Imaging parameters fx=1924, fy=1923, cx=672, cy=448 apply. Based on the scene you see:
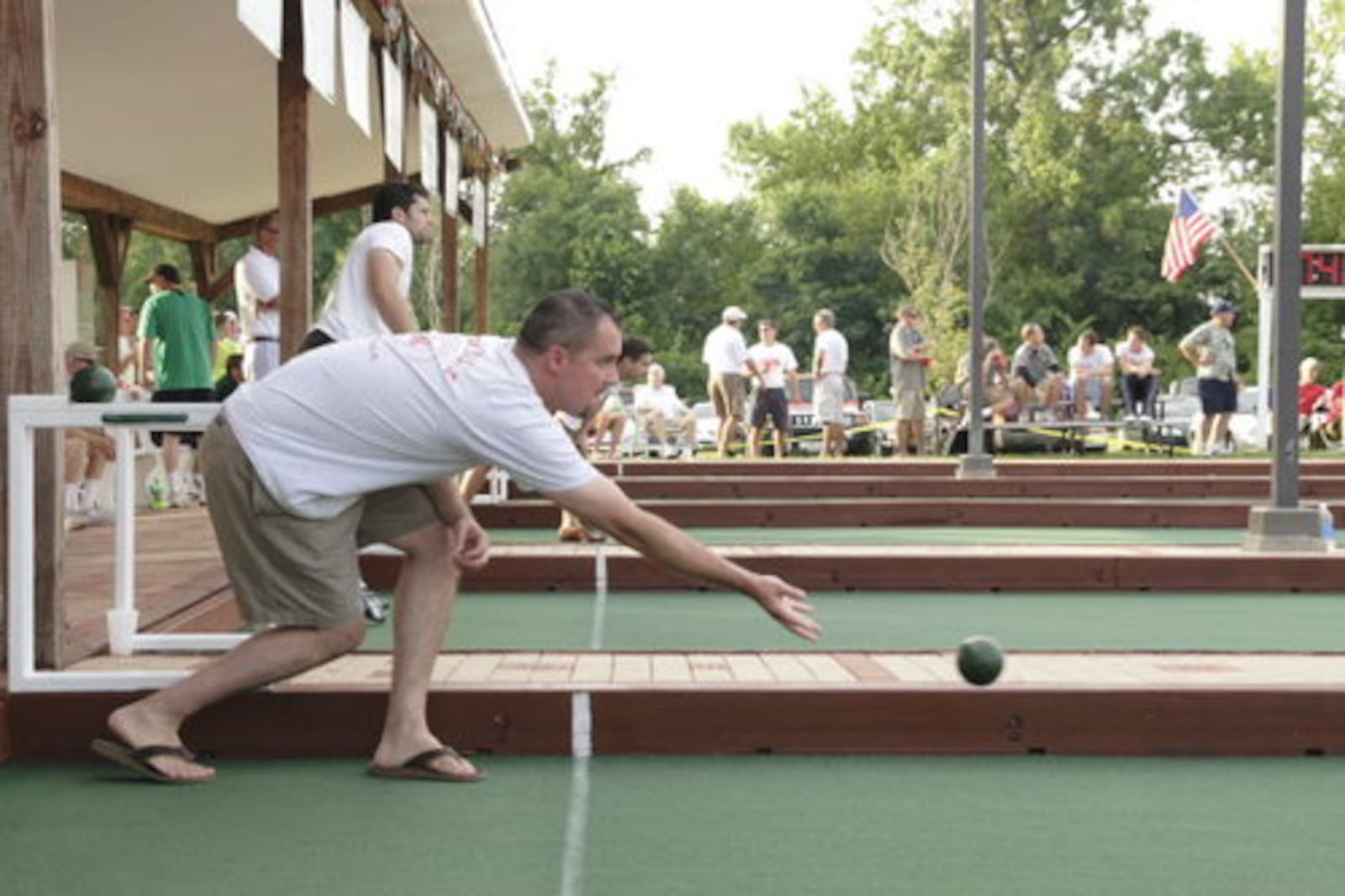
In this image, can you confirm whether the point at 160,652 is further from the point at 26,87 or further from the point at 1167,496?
the point at 1167,496

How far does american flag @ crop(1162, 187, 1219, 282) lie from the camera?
24.9m

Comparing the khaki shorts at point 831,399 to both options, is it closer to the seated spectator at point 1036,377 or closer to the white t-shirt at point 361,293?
the seated spectator at point 1036,377

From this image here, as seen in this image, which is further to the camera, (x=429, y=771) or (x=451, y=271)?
(x=451, y=271)

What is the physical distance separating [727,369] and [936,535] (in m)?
8.12

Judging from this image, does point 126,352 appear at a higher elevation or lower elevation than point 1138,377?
higher

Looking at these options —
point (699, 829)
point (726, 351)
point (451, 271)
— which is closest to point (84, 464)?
point (451, 271)

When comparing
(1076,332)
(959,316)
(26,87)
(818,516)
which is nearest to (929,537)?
(818,516)

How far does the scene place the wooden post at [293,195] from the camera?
812 cm

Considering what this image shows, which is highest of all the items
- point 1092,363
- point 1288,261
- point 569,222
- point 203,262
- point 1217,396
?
point 569,222

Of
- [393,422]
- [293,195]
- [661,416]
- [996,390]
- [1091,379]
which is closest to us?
[393,422]

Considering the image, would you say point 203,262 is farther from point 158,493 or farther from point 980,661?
point 980,661

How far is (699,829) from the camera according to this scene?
4.02 m

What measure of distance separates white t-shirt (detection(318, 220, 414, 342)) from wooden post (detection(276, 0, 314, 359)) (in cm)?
172

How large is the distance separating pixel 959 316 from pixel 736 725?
3873 cm
